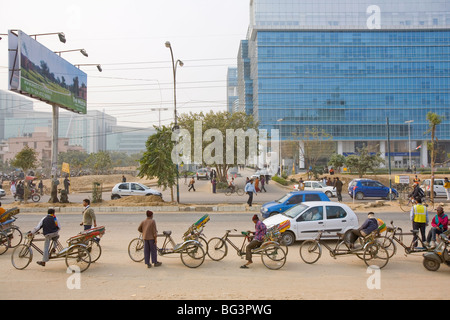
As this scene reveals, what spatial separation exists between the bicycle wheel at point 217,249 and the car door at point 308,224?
2.69m

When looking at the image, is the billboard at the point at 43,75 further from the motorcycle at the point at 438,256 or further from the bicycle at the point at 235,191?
the motorcycle at the point at 438,256

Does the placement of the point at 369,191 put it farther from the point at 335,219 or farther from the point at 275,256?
the point at 275,256

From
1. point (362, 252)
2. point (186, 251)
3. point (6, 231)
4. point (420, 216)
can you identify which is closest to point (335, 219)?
point (362, 252)

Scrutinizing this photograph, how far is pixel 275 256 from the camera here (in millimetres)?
8562

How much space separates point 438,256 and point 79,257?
8.68 m

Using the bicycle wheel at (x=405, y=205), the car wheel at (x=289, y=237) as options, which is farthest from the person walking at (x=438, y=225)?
the bicycle wheel at (x=405, y=205)

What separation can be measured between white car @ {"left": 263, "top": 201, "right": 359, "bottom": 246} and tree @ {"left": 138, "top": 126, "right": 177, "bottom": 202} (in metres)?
11.4

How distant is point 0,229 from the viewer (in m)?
10.4

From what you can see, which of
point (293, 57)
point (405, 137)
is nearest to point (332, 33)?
point (293, 57)

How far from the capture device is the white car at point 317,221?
1087 centimetres

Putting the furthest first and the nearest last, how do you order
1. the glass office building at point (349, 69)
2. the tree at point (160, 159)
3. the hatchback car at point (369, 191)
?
the glass office building at point (349, 69)
the hatchback car at point (369, 191)
the tree at point (160, 159)

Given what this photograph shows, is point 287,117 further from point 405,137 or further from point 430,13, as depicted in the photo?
point 430,13

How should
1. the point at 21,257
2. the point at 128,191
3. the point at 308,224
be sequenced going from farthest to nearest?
the point at 128,191
the point at 308,224
the point at 21,257
